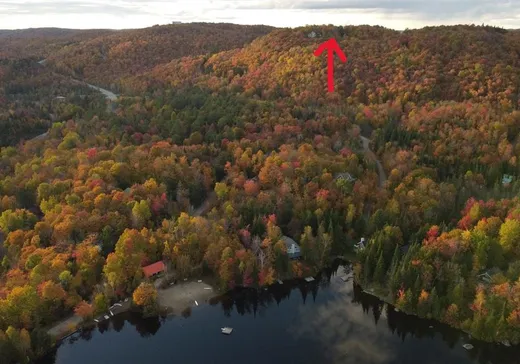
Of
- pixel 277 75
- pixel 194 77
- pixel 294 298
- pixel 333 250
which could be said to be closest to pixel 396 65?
pixel 277 75

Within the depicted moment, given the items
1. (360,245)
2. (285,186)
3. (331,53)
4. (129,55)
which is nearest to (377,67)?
(331,53)

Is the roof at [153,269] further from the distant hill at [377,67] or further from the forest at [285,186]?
the distant hill at [377,67]

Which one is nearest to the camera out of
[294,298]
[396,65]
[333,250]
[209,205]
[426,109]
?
[294,298]

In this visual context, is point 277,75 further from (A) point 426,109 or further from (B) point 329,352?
(B) point 329,352

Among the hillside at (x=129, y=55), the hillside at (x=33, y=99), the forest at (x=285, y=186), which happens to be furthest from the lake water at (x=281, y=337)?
the hillside at (x=129, y=55)

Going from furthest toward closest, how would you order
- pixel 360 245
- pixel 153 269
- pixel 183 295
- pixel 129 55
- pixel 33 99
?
pixel 129 55 → pixel 33 99 → pixel 360 245 → pixel 153 269 → pixel 183 295

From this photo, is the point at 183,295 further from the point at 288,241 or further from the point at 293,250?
the point at 288,241

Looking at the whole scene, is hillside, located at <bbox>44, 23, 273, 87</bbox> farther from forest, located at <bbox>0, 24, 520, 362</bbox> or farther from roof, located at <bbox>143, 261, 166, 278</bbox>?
roof, located at <bbox>143, 261, 166, 278</bbox>

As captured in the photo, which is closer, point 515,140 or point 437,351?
point 437,351
